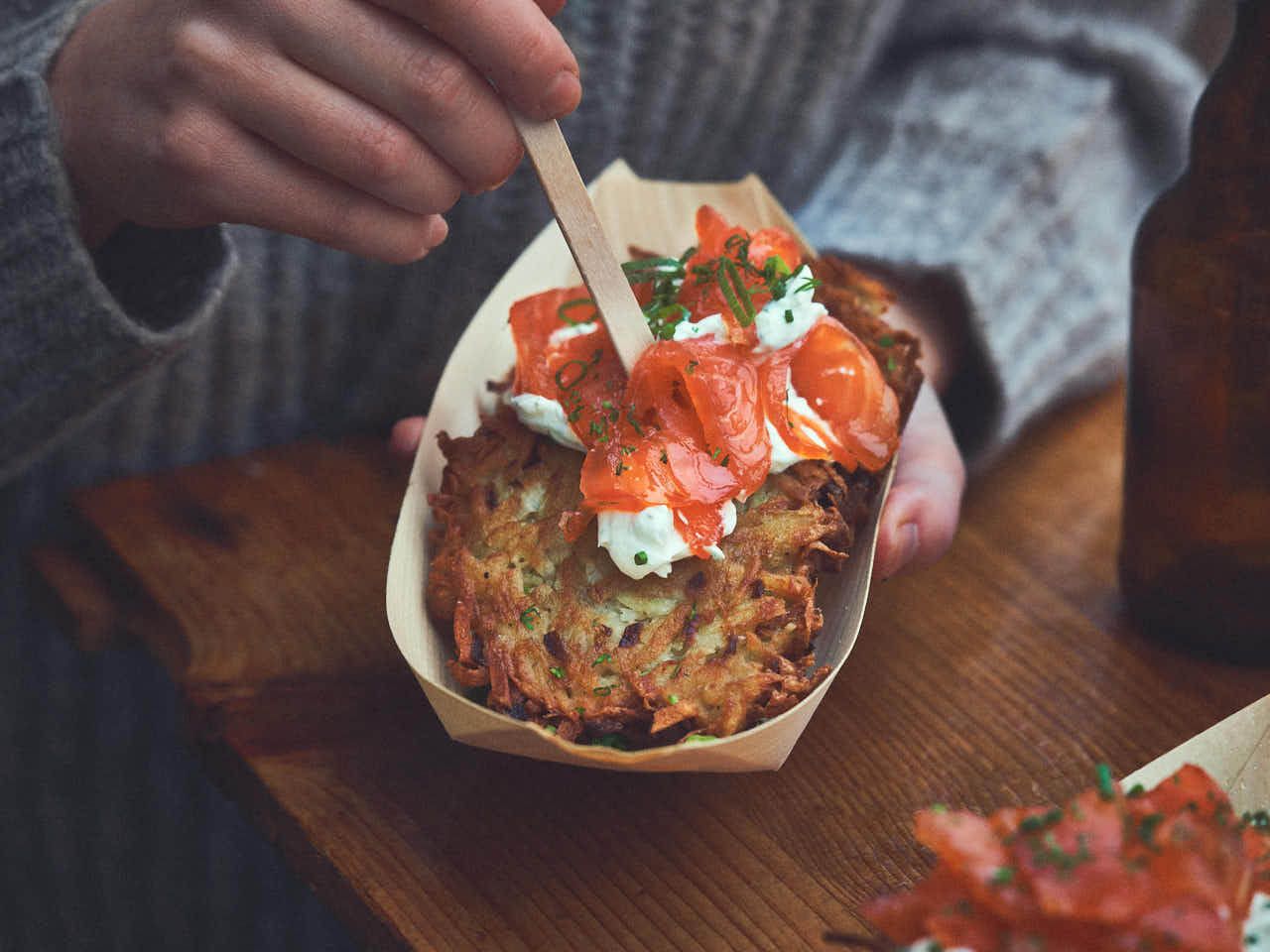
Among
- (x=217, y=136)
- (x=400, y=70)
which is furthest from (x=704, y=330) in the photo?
(x=217, y=136)

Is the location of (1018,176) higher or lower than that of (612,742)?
higher

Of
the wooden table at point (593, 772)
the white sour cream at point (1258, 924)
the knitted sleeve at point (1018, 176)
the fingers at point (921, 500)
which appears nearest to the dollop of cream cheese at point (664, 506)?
the fingers at point (921, 500)

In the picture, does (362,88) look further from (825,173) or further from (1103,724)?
(825,173)

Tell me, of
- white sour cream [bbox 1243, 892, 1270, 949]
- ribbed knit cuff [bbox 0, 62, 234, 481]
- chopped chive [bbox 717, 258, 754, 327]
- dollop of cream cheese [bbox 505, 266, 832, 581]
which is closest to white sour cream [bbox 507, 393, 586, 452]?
dollop of cream cheese [bbox 505, 266, 832, 581]

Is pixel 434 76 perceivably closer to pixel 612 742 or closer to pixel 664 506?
pixel 664 506

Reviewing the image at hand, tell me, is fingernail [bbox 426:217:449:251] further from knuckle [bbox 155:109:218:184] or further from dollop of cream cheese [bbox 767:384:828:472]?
dollop of cream cheese [bbox 767:384:828:472]

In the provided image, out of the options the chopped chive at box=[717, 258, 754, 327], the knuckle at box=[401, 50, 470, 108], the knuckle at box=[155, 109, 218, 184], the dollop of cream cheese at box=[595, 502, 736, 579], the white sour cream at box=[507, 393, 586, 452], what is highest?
the knuckle at box=[401, 50, 470, 108]
